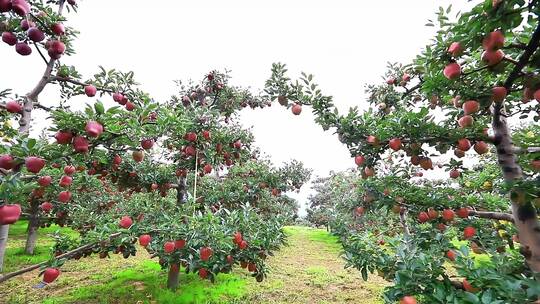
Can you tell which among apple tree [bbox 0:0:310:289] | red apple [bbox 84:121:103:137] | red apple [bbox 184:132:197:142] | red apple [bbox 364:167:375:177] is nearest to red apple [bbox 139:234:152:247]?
apple tree [bbox 0:0:310:289]

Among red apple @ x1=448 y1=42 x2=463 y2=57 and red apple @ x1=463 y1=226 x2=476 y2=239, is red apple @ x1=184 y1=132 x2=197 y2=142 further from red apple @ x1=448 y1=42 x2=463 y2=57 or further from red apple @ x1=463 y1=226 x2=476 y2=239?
red apple @ x1=463 y1=226 x2=476 y2=239

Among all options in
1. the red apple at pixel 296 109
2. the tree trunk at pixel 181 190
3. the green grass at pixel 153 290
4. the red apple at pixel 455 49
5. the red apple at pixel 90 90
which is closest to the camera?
the red apple at pixel 455 49

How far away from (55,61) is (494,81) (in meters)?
6.22

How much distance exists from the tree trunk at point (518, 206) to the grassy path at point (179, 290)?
18.2 feet

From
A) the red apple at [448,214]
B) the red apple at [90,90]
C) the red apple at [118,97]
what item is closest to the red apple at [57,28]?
the red apple at [90,90]

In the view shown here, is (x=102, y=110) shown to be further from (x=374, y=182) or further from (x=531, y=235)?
(x=531, y=235)

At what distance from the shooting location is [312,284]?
903cm

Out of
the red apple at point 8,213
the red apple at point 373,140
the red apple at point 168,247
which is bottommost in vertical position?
the red apple at point 168,247

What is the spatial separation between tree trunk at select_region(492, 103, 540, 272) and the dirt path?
12.8 feet

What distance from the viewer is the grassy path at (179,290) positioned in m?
7.11

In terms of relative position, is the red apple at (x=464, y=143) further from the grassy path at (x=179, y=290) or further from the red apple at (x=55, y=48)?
the grassy path at (x=179, y=290)

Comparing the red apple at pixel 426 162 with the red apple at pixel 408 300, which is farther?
the red apple at pixel 426 162

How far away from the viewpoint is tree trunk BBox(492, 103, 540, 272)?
263 cm

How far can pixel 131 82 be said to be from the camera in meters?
4.86
